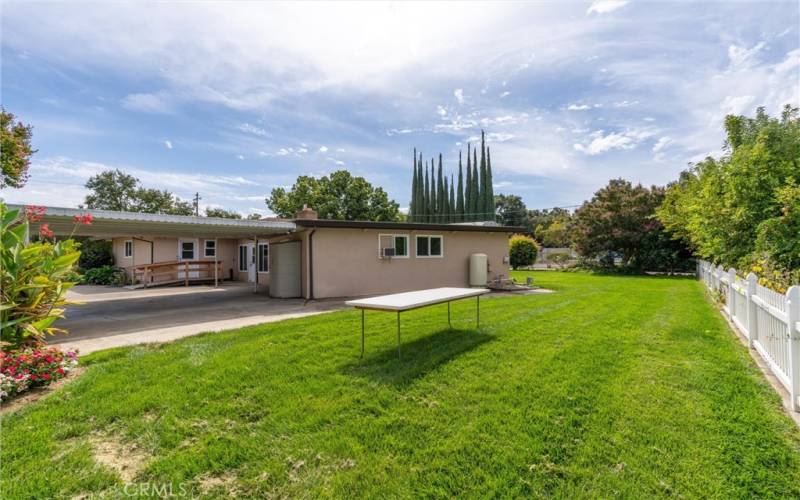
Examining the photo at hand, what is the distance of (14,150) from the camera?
10273 millimetres

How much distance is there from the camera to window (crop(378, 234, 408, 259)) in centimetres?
1215

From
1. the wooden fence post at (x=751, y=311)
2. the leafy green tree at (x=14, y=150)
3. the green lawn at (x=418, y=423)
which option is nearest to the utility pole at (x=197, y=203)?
the leafy green tree at (x=14, y=150)

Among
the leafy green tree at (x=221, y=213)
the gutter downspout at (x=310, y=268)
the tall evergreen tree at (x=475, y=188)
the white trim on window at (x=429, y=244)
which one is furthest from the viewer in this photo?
the tall evergreen tree at (x=475, y=188)

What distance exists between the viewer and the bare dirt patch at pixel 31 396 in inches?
132

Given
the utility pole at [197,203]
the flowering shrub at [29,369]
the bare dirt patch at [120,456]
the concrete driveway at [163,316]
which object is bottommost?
the concrete driveway at [163,316]

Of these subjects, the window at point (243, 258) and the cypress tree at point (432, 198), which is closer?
the window at point (243, 258)

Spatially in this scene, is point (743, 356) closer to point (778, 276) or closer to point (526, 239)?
point (778, 276)

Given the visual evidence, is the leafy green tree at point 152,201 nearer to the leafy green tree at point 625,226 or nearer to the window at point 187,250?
the window at point 187,250

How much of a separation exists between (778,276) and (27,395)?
30.2ft

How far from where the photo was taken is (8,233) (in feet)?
13.9

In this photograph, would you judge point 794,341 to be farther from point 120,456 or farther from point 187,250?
point 187,250

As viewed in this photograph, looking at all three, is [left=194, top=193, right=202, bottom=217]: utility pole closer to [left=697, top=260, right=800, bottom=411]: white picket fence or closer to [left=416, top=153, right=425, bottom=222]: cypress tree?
[left=416, top=153, right=425, bottom=222]: cypress tree

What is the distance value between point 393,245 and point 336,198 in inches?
857

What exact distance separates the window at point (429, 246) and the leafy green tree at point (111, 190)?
33047 millimetres
